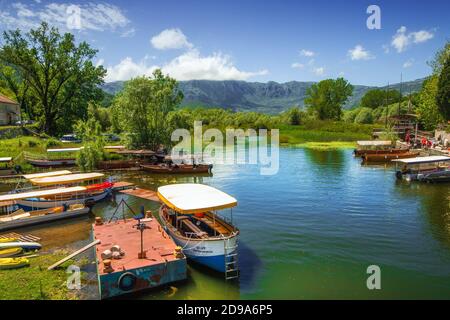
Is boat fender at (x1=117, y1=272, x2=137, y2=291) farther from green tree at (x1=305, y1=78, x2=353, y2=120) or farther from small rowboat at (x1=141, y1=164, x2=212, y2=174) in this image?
green tree at (x1=305, y1=78, x2=353, y2=120)

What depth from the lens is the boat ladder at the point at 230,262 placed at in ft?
67.4

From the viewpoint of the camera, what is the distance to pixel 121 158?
6291 cm

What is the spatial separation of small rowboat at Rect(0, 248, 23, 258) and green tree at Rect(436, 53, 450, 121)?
70.8 m

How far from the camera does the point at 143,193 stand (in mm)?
42188

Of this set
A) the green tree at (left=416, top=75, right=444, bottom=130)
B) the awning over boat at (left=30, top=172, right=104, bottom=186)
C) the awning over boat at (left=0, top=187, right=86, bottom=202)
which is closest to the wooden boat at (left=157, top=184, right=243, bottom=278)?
the awning over boat at (left=0, top=187, right=86, bottom=202)

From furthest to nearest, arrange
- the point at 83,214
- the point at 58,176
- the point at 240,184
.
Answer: the point at 240,184 → the point at 58,176 → the point at 83,214

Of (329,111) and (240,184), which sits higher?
(329,111)

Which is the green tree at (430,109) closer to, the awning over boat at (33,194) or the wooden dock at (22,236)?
the awning over boat at (33,194)

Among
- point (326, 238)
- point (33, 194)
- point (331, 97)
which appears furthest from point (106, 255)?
point (331, 97)

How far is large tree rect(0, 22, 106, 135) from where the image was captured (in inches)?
2918
